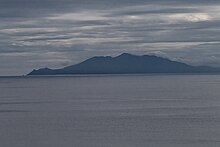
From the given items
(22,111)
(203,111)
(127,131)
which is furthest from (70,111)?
(127,131)

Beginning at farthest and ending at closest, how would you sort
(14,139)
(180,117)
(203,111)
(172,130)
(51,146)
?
1. (203,111)
2. (180,117)
3. (172,130)
4. (14,139)
5. (51,146)

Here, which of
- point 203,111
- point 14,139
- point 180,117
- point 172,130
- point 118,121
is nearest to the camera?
point 14,139

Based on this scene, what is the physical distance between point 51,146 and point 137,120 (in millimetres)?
16352

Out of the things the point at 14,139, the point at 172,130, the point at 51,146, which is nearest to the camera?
the point at 51,146

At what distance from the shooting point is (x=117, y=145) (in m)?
41.2

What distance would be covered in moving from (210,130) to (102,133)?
8.51m

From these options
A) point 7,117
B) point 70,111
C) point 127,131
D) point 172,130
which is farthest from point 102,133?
point 70,111

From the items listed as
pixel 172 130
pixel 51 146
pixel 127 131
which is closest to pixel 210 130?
pixel 172 130

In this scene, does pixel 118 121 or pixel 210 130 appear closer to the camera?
pixel 210 130

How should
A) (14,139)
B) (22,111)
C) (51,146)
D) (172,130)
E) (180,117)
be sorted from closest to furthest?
(51,146) < (14,139) < (172,130) < (180,117) < (22,111)

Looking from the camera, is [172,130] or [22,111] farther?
[22,111]

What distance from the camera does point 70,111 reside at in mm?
69438

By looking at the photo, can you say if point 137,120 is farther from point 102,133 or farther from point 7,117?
point 7,117

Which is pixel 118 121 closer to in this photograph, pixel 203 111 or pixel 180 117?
pixel 180 117
